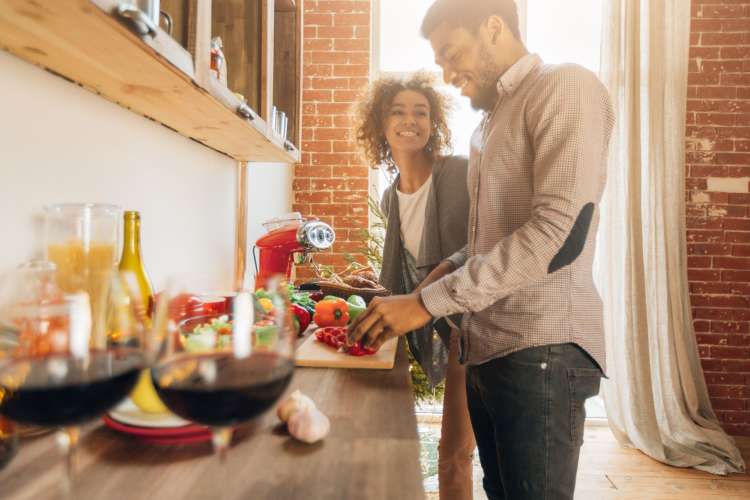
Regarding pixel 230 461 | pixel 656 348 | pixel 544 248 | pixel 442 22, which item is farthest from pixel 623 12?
pixel 230 461

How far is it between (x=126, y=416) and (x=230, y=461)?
0.16m

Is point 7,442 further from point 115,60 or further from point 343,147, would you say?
point 343,147

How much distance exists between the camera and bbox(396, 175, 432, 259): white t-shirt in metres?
2.05

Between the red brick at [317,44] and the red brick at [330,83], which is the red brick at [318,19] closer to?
the red brick at [317,44]

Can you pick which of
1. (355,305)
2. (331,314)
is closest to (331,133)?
(355,305)

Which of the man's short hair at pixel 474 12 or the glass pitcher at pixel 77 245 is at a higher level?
the man's short hair at pixel 474 12

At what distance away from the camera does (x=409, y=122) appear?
2.17 metres

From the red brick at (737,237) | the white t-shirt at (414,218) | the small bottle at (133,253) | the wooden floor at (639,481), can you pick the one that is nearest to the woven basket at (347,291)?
the white t-shirt at (414,218)

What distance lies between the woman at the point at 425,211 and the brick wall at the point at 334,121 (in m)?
0.87

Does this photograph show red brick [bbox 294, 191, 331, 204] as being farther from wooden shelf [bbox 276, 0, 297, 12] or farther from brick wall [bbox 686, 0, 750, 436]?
brick wall [bbox 686, 0, 750, 436]

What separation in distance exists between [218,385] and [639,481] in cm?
269

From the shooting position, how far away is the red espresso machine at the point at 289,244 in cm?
183

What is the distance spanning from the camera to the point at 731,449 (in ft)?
8.87

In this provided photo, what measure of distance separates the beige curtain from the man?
1.90 meters
